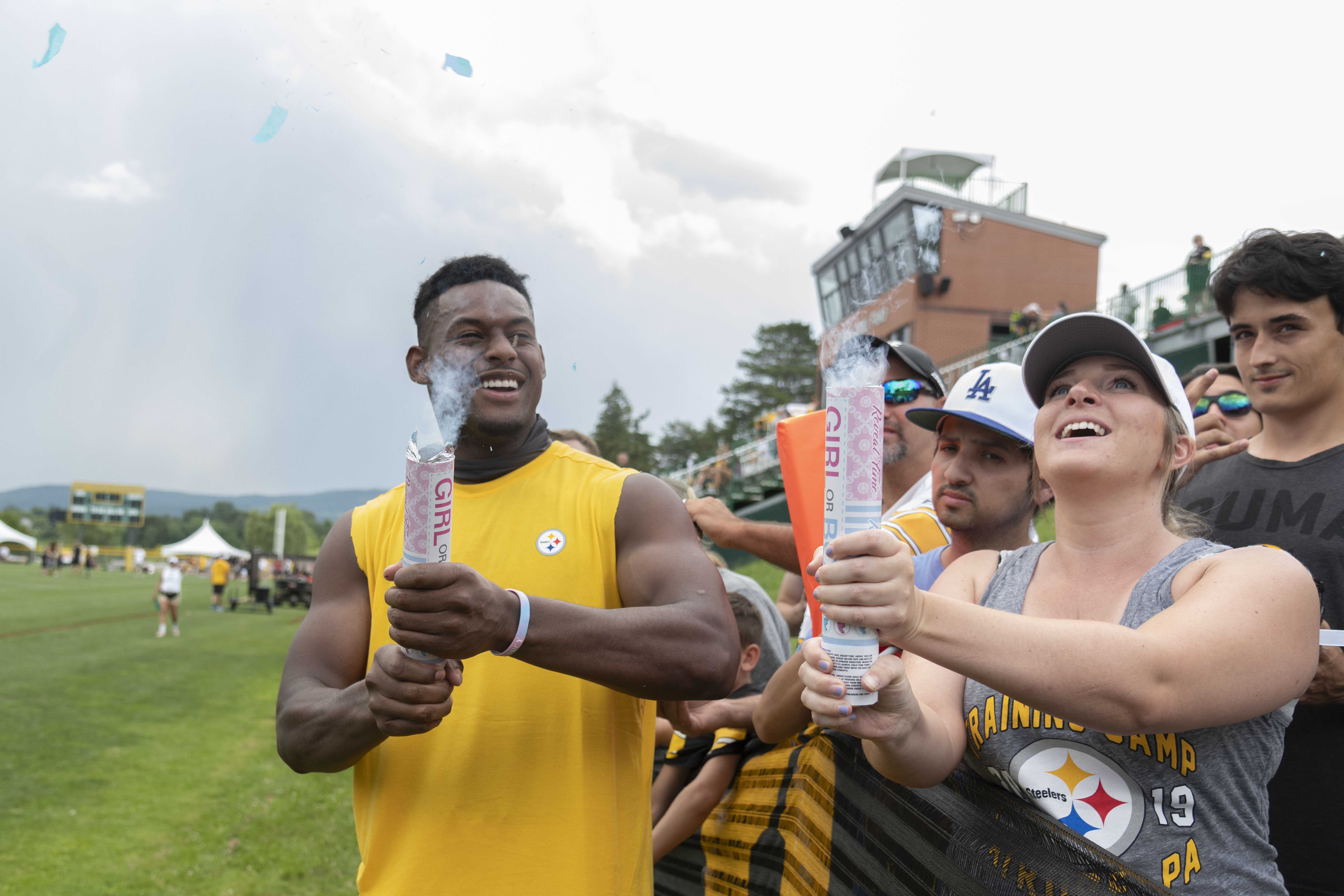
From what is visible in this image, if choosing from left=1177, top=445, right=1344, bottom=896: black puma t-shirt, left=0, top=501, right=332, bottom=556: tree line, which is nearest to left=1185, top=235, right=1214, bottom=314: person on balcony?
left=1177, top=445, right=1344, bottom=896: black puma t-shirt

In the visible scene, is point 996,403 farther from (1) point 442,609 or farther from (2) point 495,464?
(1) point 442,609

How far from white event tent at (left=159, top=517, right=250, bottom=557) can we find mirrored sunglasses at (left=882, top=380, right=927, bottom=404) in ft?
224

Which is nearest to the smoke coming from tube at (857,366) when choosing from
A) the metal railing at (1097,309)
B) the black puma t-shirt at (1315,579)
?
the black puma t-shirt at (1315,579)

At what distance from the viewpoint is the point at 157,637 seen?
827 inches

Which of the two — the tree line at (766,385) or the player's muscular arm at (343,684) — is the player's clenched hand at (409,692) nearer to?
the player's muscular arm at (343,684)

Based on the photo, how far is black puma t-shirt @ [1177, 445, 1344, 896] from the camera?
2.22 m

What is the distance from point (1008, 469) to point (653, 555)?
1186 mm

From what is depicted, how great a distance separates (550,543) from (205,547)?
72228mm

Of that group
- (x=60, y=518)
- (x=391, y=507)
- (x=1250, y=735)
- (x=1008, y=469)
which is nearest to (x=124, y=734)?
(x=391, y=507)

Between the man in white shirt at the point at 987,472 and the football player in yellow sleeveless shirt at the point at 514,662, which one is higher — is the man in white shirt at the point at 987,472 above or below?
above

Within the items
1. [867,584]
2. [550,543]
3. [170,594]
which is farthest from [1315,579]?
[170,594]

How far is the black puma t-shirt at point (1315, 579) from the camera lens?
87.4 inches

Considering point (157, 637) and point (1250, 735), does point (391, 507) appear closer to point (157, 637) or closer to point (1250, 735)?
point (1250, 735)

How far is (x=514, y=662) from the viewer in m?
2.06
